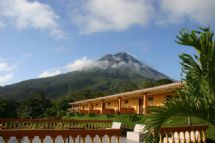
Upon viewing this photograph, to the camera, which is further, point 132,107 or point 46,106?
point 46,106

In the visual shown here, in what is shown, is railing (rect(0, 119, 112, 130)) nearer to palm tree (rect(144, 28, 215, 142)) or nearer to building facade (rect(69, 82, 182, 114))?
building facade (rect(69, 82, 182, 114))

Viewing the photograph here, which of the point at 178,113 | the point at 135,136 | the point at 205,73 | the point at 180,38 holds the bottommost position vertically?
the point at 135,136

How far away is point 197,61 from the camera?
6.11 m

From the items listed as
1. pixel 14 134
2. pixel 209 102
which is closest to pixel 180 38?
pixel 209 102

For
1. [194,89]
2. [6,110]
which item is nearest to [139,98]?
[6,110]

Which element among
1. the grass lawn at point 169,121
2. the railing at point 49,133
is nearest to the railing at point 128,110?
the grass lawn at point 169,121

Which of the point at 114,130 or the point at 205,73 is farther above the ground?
the point at 205,73

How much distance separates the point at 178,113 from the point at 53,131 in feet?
7.08

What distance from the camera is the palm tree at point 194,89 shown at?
5234 millimetres

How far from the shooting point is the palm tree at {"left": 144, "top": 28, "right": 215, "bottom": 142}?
5.23m

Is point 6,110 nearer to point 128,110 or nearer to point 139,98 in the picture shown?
point 128,110

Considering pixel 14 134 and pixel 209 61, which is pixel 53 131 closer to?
pixel 14 134

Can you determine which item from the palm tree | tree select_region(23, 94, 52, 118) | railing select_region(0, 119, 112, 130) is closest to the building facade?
railing select_region(0, 119, 112, 130)

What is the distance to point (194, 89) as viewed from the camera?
6180mm
